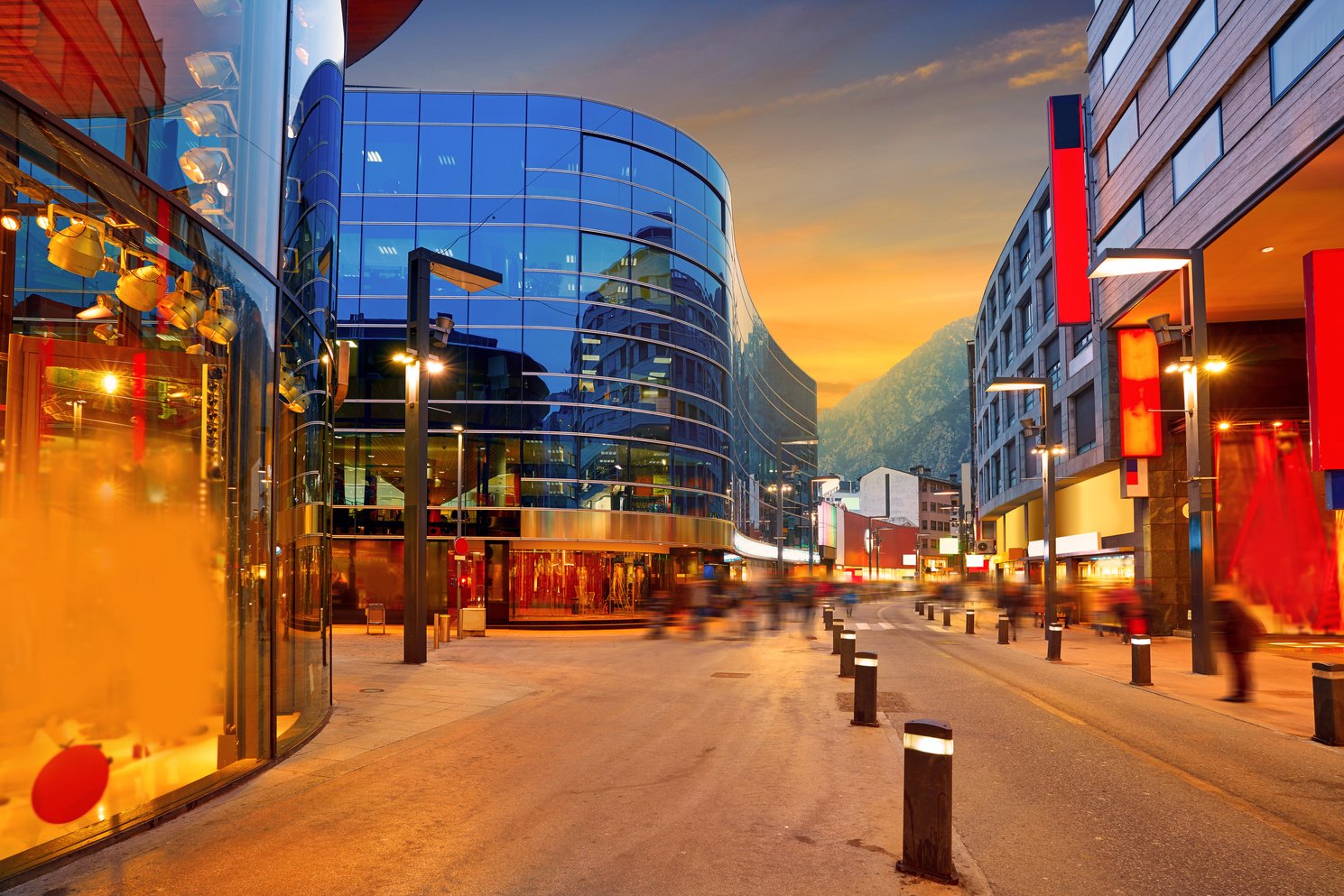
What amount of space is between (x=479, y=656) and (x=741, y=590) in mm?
12513

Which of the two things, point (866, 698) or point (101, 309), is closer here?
point (101, 309)

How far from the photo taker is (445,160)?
40094 millimetres

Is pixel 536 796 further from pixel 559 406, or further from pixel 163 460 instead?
pixel 559 406

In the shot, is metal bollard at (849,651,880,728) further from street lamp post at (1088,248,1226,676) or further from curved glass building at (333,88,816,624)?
curved glass building at (333,88,816,624)

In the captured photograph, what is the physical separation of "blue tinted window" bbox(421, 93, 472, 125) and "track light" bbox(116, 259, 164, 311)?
34.3 metres

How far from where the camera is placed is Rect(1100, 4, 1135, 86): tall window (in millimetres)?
32656

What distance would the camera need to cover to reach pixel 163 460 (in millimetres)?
8844

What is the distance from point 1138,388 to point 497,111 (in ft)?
87.1

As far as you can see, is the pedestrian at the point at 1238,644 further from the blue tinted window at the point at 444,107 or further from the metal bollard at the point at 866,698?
the blue tinted window at the point at 444,107

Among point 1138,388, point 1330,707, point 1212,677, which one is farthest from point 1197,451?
point 1138,388

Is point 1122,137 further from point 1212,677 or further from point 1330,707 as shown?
point 1330,707

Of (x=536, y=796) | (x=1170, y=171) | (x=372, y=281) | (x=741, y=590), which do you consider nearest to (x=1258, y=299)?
(x=1170, y=171)

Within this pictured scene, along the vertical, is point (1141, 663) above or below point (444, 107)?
below

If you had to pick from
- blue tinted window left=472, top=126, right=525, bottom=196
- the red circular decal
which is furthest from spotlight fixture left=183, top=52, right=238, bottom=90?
blue tinted window left=472, top=126, right=525, bottom=196
